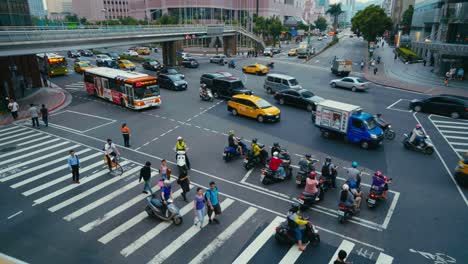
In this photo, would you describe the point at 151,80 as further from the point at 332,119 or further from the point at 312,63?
the point at 312,63

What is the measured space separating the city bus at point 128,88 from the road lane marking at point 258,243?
19123 mm

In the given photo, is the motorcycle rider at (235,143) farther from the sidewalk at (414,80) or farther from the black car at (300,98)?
the sidewalk at (414,80)

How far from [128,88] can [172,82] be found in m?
Result: 9.17

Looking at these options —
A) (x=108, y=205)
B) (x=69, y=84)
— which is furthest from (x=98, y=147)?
(x=69, y=84)

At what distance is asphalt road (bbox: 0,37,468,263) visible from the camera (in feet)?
35.9

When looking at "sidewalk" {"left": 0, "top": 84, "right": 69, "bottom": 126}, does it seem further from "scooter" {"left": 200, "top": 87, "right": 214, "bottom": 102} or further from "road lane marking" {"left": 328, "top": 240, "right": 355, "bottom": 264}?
"road lane marking" {"left": 328, "top": 240, "right": 355, "bottom": 264}

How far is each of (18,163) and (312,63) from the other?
180ft

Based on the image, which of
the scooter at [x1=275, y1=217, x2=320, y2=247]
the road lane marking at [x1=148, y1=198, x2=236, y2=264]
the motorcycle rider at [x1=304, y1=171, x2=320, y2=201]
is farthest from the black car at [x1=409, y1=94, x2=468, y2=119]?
the road lane marking at [x1=148, y1=198, x2=236, y2=264]

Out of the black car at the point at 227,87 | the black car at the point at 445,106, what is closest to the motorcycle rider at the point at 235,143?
the black car at the point at 227,87

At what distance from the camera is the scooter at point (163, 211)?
1234 cm

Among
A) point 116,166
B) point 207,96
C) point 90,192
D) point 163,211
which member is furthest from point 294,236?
point 207,96

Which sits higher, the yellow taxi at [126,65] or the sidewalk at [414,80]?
the yellow taxi at [126,65]

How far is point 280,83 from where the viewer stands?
110 feet

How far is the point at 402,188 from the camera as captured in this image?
15.2 metres
